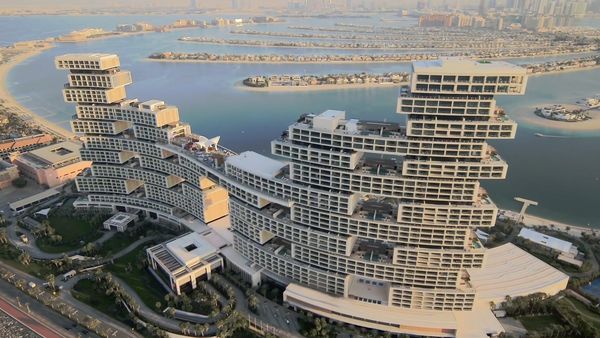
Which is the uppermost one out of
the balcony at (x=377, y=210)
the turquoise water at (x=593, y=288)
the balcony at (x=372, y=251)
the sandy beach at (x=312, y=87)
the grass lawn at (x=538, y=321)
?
the balcony at (x=377, y=210)

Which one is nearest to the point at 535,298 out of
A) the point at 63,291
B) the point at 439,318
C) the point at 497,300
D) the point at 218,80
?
the point at 497,300

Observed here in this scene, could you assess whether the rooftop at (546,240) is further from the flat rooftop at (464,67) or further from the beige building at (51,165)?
the beige building at (51,165)

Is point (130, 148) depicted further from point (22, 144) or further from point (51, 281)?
point (22, 144)

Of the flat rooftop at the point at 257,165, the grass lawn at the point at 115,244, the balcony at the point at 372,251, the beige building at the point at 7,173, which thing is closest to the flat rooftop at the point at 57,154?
the beige building at the point at 7,173

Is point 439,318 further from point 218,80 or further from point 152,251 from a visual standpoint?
point 218,80

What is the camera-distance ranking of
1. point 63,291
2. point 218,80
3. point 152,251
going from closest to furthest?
point 63,291, point 152,251, point 218,80

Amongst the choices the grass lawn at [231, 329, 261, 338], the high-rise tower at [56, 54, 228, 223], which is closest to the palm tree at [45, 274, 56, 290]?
the high-rise tower at [56, 54, 228, 223]
